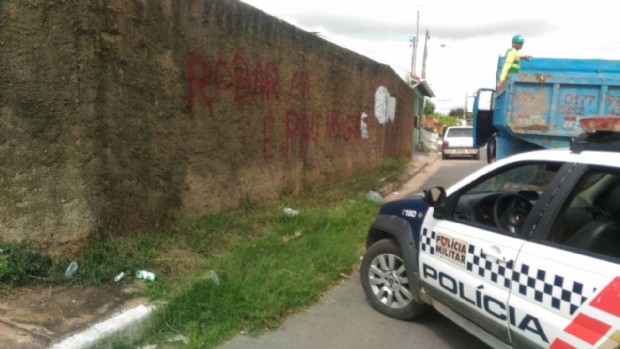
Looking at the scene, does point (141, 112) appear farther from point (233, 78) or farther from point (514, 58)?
point (514, 58)

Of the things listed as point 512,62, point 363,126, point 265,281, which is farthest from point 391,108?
point 265,281

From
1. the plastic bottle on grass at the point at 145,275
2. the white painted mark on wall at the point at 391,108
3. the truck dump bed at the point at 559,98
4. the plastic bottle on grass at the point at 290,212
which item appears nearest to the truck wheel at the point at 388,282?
the plastic bottle on grass at the point at 145,275

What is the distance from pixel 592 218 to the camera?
122 inches


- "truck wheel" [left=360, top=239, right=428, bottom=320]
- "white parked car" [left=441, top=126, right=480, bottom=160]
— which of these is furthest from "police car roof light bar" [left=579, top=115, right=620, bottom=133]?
"white parked car" [left=441, top=126, right=480, bottom=160]

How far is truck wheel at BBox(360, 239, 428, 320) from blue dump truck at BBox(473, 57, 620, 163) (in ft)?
10.3

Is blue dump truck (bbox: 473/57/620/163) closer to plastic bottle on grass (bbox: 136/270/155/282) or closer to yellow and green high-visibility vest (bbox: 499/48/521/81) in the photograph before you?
yellow and green high-visibility vest (bbox: 499/48/521/81)

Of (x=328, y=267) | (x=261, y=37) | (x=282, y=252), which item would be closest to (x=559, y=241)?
(x=328, y=267)

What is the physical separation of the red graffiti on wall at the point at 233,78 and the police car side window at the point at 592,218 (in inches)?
170

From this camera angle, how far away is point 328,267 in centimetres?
536

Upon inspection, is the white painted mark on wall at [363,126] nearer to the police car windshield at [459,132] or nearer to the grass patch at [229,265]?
the grass patch at [229,265]

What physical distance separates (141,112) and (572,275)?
14.1ft

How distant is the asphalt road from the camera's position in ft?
12.6

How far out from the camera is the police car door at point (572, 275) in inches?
92.0

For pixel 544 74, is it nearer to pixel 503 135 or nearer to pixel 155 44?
pixel 503 135
